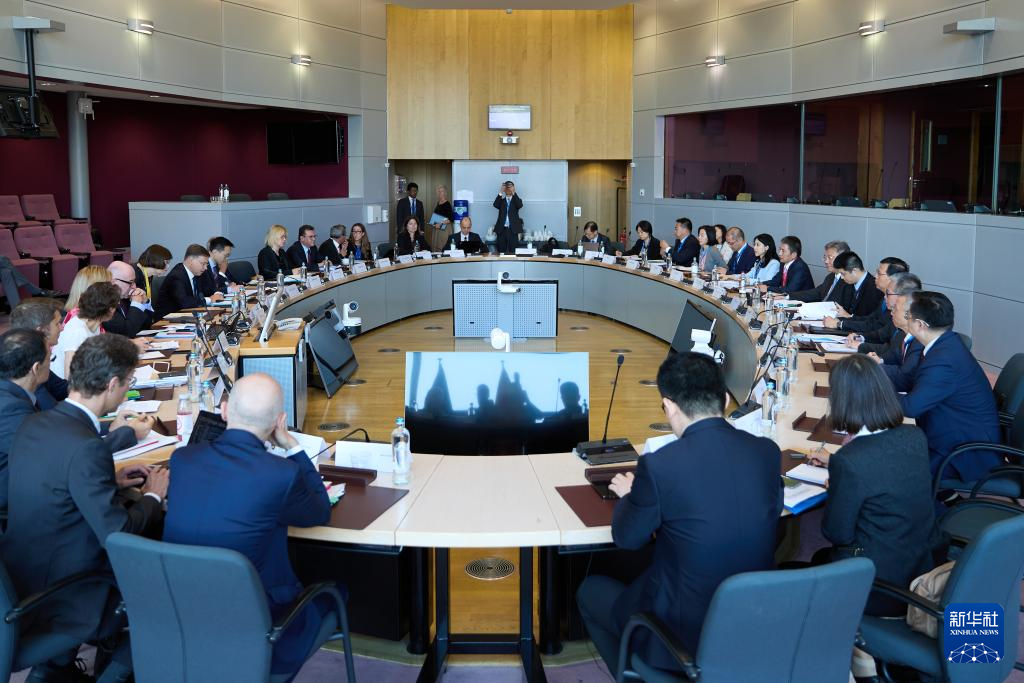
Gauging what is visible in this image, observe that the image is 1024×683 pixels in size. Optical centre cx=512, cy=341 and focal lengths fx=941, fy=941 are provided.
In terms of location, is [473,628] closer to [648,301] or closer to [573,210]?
[648,301]

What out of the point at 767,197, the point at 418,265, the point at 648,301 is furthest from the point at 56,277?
the point at 767,197

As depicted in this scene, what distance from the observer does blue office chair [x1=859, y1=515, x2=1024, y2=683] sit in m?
2.37

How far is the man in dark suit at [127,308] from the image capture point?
609cm

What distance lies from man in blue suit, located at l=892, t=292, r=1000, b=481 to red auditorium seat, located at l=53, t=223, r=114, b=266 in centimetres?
1103

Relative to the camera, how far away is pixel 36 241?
39.7 ft

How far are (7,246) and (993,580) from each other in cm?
1188

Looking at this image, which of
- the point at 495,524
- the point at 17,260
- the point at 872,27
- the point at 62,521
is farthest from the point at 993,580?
the point at 17,260

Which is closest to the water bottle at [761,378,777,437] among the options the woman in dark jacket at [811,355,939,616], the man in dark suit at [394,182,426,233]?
the woman in dark jacket at [811,355,939,616]

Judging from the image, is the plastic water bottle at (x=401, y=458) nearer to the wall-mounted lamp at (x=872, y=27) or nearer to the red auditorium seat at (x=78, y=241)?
the wall-mounted lamp at (x=872, y=27)

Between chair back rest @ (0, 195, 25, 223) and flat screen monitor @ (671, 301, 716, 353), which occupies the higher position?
chair back rest @ (0, 195, 25, 223)

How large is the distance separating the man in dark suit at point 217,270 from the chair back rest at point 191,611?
19.9 feet

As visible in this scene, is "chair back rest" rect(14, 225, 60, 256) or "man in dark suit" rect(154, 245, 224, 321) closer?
"man in dark suit" rect(154, 245, 224, 321)

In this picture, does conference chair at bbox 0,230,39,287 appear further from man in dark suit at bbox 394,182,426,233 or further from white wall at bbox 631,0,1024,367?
white wall at bbox 631,0,1024,367

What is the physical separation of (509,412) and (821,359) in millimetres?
2353
